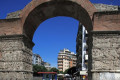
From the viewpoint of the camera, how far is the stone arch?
869 cm

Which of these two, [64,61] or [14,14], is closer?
[14,14]

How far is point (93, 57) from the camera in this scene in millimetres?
8078

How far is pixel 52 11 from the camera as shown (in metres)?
9.85

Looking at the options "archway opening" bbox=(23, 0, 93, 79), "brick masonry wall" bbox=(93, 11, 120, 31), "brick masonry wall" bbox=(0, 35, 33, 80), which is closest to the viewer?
"brick masonry wall" bbox=(93, 11, 120, 31)

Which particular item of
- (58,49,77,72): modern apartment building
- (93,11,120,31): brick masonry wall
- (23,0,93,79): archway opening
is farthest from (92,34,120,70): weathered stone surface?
(58,49,77,72): modern apartment building

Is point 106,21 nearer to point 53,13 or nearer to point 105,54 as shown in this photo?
point 105,54

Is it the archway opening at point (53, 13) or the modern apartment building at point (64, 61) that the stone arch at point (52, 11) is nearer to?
the archway opening at point (53, 13)

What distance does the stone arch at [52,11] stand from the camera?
28.5ft

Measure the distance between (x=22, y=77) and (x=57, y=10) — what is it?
15.0ft

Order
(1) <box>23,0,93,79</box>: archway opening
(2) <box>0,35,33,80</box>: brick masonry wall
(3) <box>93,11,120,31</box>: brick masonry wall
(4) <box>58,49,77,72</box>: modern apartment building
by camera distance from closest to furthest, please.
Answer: (3) <box>93,11,120,31</box>: brick masonry wall < (2) <box>0,35,33,80</box>: brick masonry wall < (1) <box>23,0,93,79</box>: archway opening < (4) <box>58,49,77,72</box>: modern apartment building

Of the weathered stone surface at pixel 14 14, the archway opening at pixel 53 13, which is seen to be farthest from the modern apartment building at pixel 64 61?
the weathered stone surface at pixel 14 14

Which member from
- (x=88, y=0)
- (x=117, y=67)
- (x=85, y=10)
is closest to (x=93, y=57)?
(x=117, y=67)

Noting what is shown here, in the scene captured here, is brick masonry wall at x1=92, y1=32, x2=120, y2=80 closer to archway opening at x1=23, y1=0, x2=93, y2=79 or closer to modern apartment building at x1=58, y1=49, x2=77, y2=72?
archway opening at x1=23, y1=0, x2=93, y2=79

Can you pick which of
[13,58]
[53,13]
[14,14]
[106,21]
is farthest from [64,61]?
[106,21]
